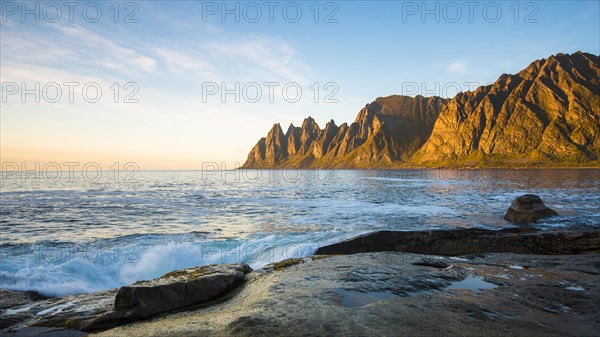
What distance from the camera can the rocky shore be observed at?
5438 millimetres

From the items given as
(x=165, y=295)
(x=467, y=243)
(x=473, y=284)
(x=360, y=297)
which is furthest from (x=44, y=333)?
(x=467, y=243)

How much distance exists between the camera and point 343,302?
6.61 meters

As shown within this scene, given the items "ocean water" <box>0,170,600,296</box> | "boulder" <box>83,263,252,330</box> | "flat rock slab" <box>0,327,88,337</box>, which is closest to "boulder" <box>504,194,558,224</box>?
"ocean water" <box>0,170,600,296</box>

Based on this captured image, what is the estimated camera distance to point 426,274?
9008 mm

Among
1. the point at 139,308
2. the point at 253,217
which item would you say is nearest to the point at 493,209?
the point at 253,217

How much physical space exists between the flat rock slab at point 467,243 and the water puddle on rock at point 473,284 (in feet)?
23.7

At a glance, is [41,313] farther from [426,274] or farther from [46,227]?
[46,227]

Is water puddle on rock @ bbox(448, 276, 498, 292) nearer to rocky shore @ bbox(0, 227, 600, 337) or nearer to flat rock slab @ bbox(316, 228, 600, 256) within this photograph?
rocky shore @ bbox(0, 227, 600, 337)

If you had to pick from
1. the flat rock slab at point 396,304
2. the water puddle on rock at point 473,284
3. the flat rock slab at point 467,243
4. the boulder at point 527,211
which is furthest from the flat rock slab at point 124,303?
the boulder at point 527,211

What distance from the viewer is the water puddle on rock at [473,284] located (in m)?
8.13

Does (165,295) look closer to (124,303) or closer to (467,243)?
(124,303)

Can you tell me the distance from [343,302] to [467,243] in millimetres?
12229

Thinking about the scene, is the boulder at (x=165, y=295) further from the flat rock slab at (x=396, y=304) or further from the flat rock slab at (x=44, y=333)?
the flat rock slab at (x=396, y=304)

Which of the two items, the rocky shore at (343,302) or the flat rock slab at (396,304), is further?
the rocky shore at (343,302)
